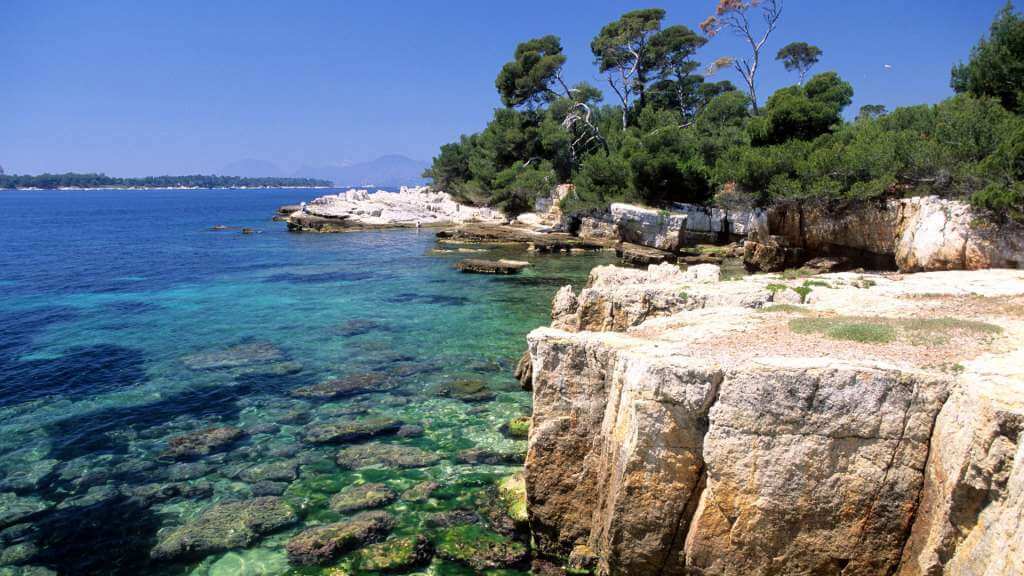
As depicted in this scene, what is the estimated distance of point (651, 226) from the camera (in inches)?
1722

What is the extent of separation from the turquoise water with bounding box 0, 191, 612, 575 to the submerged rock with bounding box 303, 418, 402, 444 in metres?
0.15

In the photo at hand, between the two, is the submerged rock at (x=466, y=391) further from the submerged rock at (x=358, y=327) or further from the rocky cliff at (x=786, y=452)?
the submerged rock at (x=358, y=327)

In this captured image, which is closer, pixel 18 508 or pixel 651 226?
pixel 18 508

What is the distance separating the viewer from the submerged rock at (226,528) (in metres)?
10.1

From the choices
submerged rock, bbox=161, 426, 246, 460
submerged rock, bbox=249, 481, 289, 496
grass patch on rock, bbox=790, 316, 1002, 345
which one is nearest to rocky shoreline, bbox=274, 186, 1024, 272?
grass patch on rock, bbox=790, 316, 1002, 345

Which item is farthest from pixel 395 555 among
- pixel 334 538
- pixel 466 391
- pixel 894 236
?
pixel 894 236

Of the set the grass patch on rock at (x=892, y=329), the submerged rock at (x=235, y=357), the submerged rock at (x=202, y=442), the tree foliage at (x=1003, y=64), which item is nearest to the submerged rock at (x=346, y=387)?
the submerged rock at (x=202, y=442)

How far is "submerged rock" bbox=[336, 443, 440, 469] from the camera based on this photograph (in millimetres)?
12922

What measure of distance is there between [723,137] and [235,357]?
134 ft

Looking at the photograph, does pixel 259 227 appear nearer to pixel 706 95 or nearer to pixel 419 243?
pixel 419 243

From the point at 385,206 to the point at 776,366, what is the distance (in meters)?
68.4

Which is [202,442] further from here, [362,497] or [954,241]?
[954,241]

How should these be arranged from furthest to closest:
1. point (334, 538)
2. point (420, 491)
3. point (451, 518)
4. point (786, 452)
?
point (420, 491) < point (451, 518) < point (334, 538) < point (786, 452)

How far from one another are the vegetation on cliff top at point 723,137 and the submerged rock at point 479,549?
1951 centimetres
